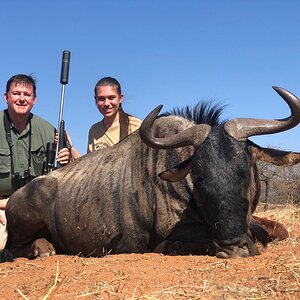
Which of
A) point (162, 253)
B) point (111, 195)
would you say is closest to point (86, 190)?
point (111, 195)

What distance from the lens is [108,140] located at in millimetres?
7410

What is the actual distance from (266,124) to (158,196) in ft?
4.03

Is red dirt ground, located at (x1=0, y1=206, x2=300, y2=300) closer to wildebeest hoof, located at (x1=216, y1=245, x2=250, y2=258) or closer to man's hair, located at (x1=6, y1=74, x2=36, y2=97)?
wildebeest hoof, located at (x1=216, y1=245, x2=250, y2=258)

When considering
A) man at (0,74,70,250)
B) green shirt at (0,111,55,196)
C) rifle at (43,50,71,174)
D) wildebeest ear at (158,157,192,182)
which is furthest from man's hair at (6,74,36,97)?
wildebeest ear at (158,157,192,182)

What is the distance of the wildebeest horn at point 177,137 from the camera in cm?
460

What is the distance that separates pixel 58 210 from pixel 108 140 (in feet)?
5.80

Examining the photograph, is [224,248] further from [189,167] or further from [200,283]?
[200,283]

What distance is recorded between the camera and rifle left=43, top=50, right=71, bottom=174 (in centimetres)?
694

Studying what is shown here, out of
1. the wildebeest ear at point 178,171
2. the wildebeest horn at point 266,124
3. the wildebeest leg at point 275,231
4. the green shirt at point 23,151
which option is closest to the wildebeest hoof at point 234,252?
the wildebeest ear at point 178,171

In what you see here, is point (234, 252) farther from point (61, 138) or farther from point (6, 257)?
point (61, 138)

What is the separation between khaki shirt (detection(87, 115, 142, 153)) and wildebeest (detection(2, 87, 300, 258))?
1.15 metres

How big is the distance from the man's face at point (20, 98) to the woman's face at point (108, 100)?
38.9 inches

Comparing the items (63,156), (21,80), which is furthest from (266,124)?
(21,80)

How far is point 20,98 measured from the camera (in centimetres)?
675
